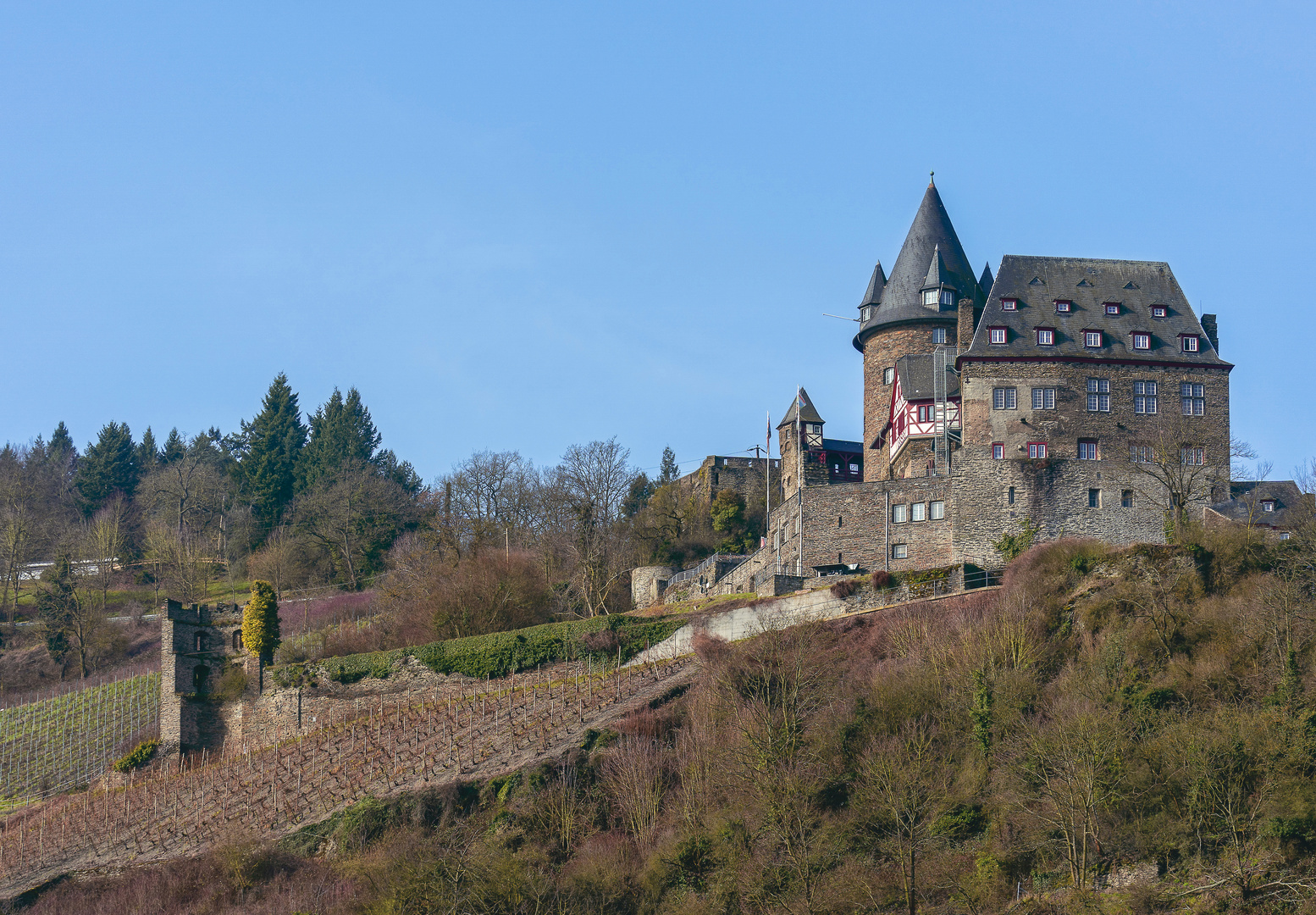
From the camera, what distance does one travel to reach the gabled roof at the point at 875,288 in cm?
5919

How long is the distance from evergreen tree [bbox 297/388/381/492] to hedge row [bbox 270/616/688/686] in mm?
33443

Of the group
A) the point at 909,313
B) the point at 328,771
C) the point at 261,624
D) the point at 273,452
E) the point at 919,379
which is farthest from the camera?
the point at 273,452

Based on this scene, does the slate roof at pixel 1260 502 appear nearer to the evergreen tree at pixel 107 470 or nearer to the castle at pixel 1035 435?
the castle at pixel 1035 435

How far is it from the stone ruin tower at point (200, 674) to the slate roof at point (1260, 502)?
31.6 metres

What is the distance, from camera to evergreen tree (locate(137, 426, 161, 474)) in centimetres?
9506

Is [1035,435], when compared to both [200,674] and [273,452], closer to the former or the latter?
[200,674]

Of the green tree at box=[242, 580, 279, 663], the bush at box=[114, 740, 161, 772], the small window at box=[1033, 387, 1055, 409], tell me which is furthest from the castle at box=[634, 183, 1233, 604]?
the bush at box=[114, 740, 161, 772]

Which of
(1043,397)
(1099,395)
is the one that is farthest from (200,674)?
(1099,395)

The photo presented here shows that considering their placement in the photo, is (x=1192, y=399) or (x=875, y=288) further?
(x=875, y=288)

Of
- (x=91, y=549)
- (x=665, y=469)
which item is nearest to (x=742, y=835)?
(x=665, y=469)

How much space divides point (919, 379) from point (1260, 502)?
11.6 meters

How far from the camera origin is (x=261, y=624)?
5266 cm

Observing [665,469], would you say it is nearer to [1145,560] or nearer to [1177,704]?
[1145,560]

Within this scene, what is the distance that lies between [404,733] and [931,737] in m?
16.2
